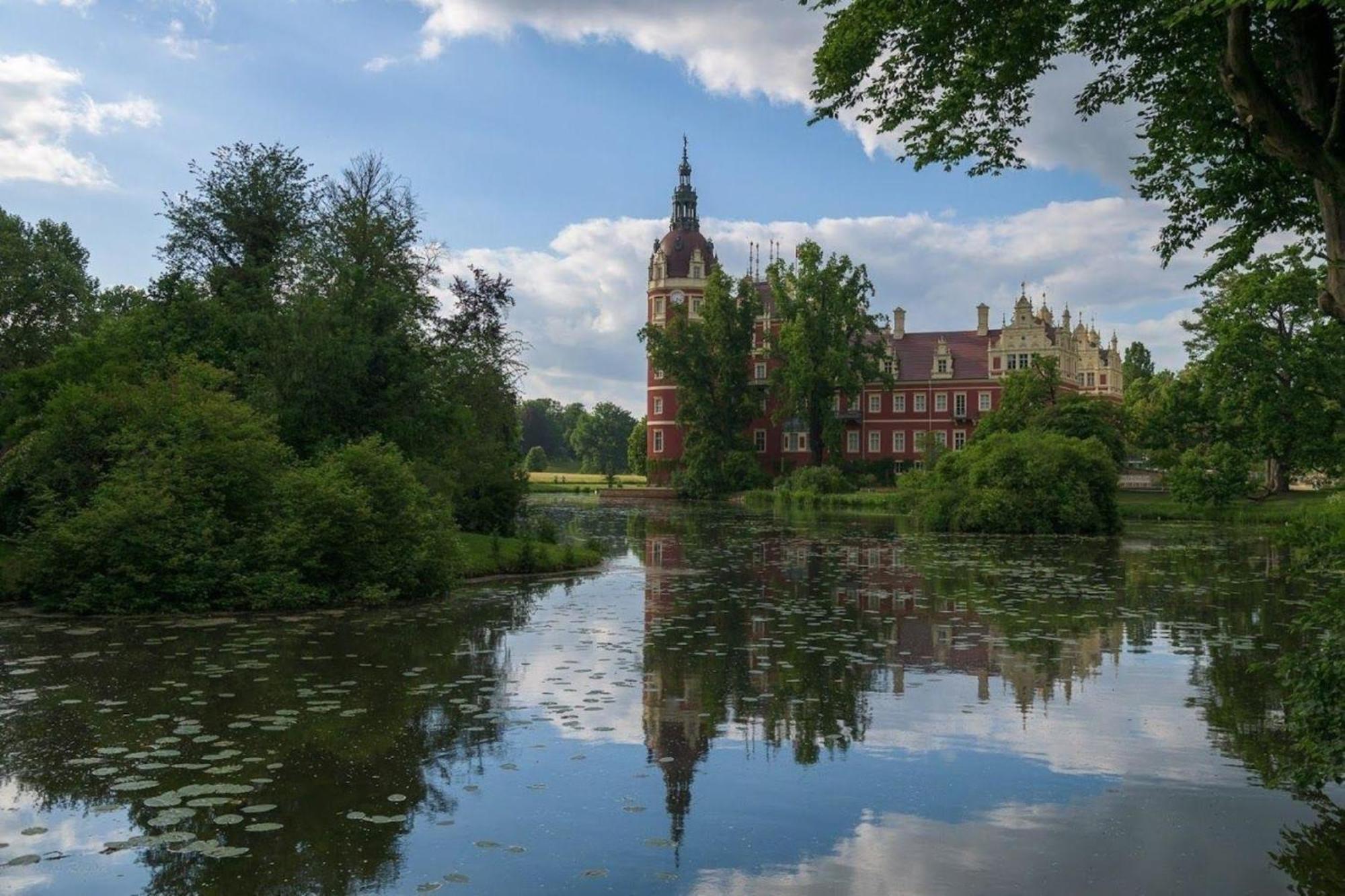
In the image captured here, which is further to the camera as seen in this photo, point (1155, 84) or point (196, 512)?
point (196, 512)

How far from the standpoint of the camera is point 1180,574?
81.8 ft

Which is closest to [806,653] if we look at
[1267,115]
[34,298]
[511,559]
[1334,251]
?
[1334,251]

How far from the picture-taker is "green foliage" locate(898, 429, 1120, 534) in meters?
41.0

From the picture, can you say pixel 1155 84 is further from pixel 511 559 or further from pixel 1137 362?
pixel 1137 362

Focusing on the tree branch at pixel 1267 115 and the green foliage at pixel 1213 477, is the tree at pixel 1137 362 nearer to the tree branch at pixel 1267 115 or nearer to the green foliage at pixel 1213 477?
the green foliage at pixel 1213 477

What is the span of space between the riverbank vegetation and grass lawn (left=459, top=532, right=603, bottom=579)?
1.20 meters

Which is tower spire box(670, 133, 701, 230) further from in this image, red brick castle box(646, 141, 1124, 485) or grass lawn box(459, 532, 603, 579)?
grass lawn box(459, 532, 603, 579)

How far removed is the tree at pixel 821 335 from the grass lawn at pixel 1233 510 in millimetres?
22988

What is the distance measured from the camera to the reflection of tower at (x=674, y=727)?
7.91 meters

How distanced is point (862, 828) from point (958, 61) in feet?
28.9

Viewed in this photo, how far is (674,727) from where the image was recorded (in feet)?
32.8

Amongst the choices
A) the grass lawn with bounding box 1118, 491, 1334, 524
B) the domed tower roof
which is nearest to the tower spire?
the domed tower roof

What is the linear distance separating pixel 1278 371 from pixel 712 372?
39.3 metres

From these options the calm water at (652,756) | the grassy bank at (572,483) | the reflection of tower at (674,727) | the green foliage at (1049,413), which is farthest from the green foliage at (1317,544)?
the grassy bank at (572,483)
